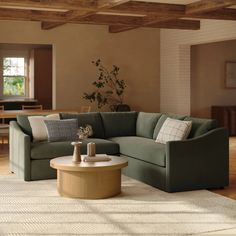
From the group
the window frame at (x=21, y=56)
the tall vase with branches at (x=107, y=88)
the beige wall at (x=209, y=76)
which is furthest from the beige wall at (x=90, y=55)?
the window frame at (x=21, y=56)

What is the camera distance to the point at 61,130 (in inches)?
270

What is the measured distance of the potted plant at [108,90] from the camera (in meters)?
11.5

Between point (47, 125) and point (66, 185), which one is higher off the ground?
point (47, 125)

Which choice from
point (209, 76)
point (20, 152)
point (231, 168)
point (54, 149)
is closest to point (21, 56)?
point (209, 76)

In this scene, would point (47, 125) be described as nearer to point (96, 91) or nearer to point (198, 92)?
point (96, 91)

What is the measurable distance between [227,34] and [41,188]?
18.5ft

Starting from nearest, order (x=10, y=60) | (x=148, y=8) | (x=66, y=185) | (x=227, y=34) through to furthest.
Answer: (x=66, y=185) → (x=148, y=8) → (x=227, y=34) → (x=10, y=60)

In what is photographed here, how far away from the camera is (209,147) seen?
586 cm

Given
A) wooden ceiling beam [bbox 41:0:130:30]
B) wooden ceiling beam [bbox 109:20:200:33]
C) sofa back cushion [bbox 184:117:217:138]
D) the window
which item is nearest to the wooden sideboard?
wooden ceiling beam [bbox 109:20:200:33]

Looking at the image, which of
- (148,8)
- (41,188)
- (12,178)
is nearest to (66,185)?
(41,188)

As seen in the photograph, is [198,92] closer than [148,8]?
No

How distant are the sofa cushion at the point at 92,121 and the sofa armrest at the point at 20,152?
2.65ft

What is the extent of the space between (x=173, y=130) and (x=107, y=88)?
5553 millimetres

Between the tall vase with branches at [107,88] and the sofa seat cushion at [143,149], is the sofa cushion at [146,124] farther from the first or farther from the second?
the tall vase with branches at [107,88]
